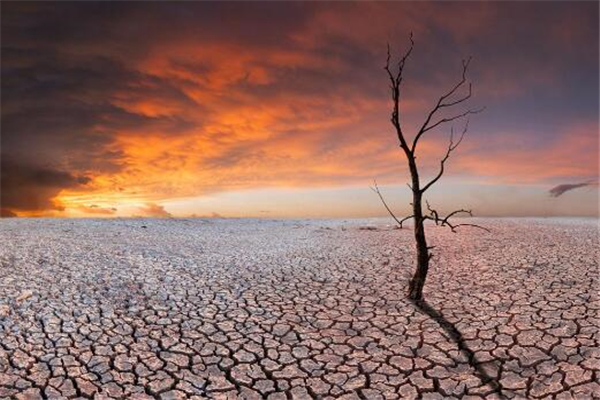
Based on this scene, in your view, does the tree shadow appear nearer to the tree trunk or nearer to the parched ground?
the parched ground

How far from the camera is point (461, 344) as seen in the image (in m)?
6.30

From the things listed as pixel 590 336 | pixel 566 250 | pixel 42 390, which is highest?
pixel 566 250

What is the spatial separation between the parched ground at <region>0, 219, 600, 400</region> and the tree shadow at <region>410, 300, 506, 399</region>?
25mm

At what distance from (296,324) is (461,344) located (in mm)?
2289

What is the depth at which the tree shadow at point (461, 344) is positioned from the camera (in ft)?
17.6

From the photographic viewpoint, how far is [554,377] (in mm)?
5410

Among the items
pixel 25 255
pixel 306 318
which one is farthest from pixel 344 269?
pixel 25 255

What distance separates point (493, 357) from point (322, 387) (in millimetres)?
2185

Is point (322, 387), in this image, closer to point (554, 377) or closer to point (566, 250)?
point (554, 377)

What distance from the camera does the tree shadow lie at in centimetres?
535

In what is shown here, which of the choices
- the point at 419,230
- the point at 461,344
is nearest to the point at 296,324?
the point at 461,344

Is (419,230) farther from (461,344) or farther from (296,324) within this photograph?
(296,324)

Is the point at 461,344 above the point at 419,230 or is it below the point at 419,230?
below

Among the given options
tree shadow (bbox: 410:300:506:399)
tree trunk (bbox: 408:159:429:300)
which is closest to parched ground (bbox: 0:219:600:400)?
tree shadow (bbox: 410:300:506:399)
